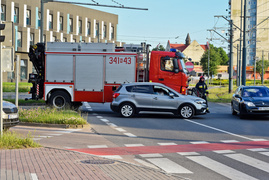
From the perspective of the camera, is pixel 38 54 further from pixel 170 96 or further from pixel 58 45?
pixel 170 96

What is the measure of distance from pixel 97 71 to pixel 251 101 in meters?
7.17

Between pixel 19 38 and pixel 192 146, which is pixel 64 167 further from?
pixel 19 38

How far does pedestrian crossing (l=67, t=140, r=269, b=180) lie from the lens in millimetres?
8195

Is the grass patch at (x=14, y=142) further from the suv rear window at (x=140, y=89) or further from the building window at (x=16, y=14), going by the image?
the building window at (x=16, y=14)

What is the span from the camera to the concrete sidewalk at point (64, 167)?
23.7 ft

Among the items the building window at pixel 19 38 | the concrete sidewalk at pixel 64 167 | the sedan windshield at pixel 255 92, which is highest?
the building window at pixel 19 38

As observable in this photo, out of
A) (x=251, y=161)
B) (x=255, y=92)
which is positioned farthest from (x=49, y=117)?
(x=255, y=92)

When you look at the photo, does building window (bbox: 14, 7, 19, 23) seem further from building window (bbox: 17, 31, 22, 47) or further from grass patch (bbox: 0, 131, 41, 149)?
grass patch (bbox: 0, 131, 41, 149)

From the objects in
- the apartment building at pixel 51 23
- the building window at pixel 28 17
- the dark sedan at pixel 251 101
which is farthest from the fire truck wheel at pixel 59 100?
the building window at pixel 28 17

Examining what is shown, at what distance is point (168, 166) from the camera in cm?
872

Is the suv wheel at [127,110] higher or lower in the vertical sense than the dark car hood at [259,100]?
lower

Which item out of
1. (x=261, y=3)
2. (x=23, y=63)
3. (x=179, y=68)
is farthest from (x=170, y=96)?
(x=261, y=3)

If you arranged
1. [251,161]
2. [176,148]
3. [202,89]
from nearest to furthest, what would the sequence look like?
[251,161] < [176,148] < [202,89]

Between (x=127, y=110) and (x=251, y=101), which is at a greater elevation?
(x=251, y=101)
